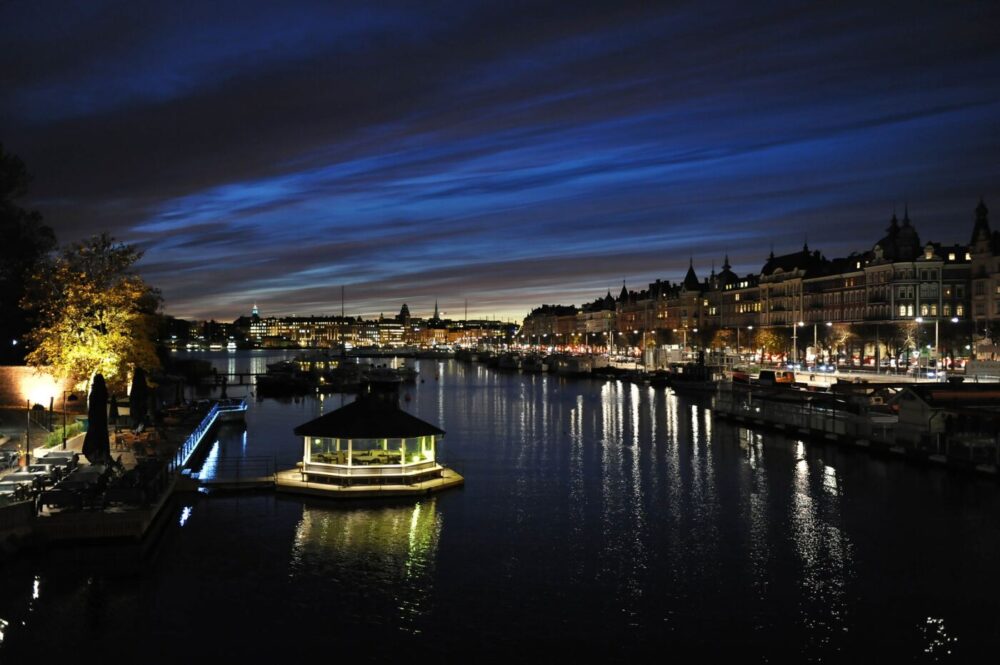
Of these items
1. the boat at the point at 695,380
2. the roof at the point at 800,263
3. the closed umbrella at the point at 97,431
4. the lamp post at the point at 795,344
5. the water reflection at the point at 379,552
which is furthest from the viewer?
the roof at the point at 800,263

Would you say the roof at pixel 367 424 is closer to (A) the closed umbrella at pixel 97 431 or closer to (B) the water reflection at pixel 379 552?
(B) the water reflection at pixel 379 552

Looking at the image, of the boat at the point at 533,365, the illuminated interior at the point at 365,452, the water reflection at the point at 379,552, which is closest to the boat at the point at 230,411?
the illuminated interior at the point at 365,452

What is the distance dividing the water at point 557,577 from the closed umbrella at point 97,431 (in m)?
2.92

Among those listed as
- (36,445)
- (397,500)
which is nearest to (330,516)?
(397,500)

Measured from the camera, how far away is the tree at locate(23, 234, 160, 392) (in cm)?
3800

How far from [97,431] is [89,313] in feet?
51.8

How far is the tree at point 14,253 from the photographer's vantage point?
45.8 m

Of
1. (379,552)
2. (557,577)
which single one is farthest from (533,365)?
(557,577)

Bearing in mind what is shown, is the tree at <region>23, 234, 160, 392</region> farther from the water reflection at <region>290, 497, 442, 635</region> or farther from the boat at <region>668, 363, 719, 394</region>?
the boat at <region>668, 363, 719, 394</region>

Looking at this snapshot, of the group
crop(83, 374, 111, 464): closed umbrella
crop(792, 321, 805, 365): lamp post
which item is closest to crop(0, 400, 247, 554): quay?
crop(83, 374, 111, 464): closed umbrella

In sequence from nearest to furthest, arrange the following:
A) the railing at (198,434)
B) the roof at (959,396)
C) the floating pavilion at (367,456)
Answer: the floating pavilion at (367,456) < the railing at (198,434) < the roof at (959,396)

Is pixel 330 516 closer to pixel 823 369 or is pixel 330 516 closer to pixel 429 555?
pixel 429 555

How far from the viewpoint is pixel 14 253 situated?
4700 centimetres

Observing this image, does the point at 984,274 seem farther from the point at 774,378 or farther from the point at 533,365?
the point at 533,365
